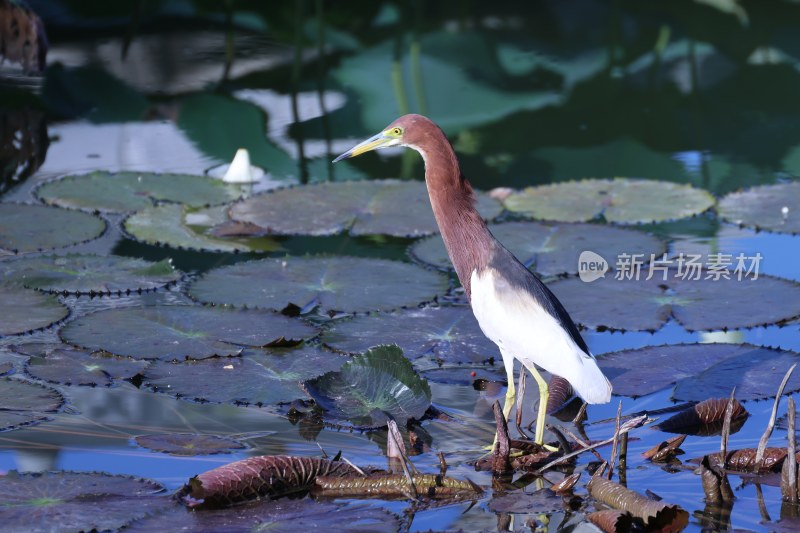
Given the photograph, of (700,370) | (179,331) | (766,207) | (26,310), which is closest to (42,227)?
(26,310)

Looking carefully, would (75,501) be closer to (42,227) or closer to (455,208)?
(455,208)

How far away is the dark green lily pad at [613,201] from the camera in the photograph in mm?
5633

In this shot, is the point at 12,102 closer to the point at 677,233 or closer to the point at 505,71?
the point at 505,71

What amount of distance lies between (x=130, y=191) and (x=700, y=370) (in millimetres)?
3104

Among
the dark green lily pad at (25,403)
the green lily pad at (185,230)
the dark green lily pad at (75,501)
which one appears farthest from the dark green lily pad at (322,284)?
the dark green lily pad at (75,501)

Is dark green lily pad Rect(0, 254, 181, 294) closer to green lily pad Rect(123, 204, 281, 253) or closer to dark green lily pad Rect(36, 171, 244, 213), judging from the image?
green lily pad Rect(123, 204, 281, 253)

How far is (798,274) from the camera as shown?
5.05 m

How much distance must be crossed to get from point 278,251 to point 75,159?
1.88m

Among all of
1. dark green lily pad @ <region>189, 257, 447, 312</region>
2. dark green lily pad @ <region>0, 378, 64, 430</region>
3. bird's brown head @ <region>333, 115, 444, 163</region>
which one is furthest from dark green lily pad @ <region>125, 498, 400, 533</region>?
dark green lily pad @ <region>189, 257, 447, 312</region>

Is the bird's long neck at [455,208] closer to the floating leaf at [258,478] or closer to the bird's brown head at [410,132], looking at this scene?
the bird's brown head at [410,132]

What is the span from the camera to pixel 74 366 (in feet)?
13.5

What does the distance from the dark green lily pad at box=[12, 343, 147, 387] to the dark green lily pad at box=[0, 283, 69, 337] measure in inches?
5.1

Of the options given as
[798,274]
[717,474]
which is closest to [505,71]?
[798,274]

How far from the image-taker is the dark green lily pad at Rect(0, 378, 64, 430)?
3729mm
